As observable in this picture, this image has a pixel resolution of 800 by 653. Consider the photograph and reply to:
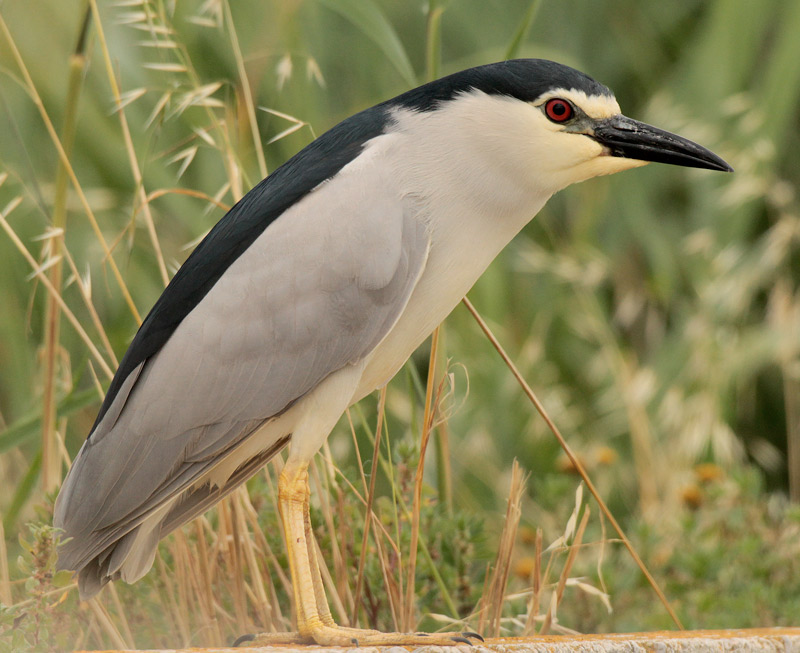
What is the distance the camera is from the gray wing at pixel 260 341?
187 centimetres

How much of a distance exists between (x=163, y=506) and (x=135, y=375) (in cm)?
25

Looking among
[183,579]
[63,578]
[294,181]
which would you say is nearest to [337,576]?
[183,579]

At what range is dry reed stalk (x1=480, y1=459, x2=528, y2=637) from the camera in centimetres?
194

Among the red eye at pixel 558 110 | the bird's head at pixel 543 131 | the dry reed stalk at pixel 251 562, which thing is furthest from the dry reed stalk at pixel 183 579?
the red eye at pixel 558 110

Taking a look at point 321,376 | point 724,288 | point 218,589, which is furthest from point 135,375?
point 724,288

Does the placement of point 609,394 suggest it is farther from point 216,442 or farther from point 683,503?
point 216,442

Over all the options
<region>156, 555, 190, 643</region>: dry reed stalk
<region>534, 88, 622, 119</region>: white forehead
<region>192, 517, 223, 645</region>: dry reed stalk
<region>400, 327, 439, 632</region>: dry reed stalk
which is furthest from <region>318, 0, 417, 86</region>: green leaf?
<region>156, 555, 190, 643</region>: dry reed stalk

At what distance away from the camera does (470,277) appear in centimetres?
194

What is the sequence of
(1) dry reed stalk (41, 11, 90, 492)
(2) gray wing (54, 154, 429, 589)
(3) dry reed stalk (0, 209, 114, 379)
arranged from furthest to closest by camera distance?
(1) dry reed stalk (41, 11, 90, 492)
(3) dry reed stalk (0, 209, 114, 379)
(2) gray wing (54, 154, 429, 589)

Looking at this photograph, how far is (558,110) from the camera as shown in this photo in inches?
77.7

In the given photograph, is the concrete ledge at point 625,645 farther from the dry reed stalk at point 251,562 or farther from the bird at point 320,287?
the dry reed stalk at point 251,562

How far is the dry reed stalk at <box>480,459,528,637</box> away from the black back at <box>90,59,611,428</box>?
2.17 feet

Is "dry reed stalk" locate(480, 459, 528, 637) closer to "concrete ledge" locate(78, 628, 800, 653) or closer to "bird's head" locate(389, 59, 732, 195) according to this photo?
"concrete ledge" locate(78, 628, 800, 653)

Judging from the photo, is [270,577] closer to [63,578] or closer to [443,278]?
[63,578]
